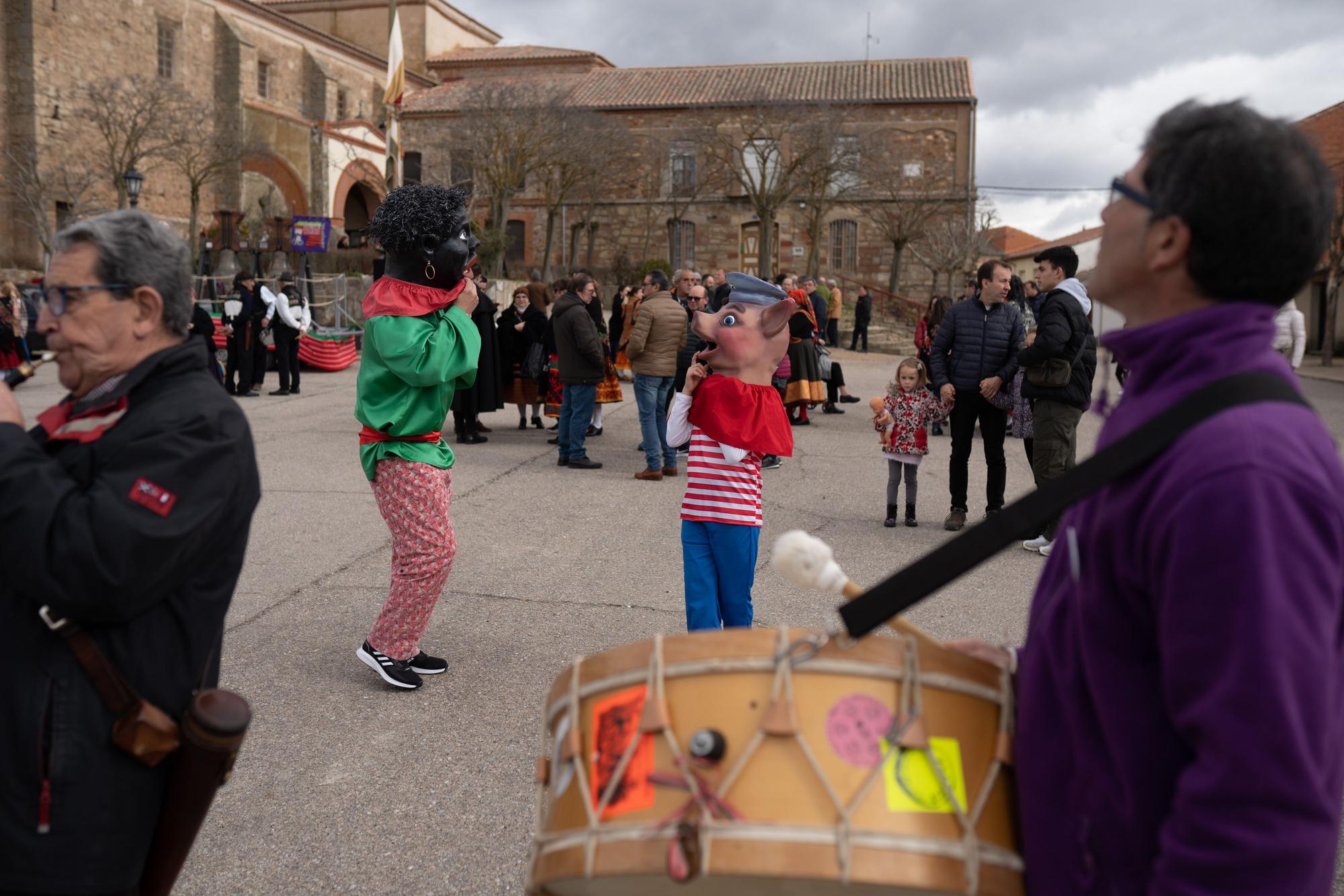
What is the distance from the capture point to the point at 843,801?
4.66 ft

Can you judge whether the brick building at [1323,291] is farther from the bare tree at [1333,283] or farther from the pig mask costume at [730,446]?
the pig mask costume at [730,446]

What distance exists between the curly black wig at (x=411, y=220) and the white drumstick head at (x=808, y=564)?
10.2ft

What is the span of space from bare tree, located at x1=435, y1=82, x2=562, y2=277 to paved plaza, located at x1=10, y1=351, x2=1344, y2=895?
1174 inches

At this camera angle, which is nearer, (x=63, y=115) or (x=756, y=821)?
(x=756, y=821)

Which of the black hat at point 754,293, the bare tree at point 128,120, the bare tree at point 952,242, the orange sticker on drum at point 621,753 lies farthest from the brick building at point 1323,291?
the orange sticker on drum at point 621,753

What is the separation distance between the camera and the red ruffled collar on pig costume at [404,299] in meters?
4.38

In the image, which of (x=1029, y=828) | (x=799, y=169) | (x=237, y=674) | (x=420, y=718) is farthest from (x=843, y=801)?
(x=799, y=169)

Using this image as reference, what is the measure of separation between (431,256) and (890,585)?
3.34 meters

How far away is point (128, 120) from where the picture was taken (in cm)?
3347

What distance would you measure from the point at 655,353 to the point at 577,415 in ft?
3.05

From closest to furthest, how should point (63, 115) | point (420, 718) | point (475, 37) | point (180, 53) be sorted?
1. point (420, 718)
2. point (63, 115)
3. point (180, 53)
4. point (475, 37)

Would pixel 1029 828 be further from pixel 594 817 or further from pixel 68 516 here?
pixel 68 516

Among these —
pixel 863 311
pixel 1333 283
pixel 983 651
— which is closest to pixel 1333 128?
pixel 1333 283

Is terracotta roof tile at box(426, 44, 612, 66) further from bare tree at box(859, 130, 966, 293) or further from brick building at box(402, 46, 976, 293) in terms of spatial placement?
bare tree at box(859, 130, 966, 293)
